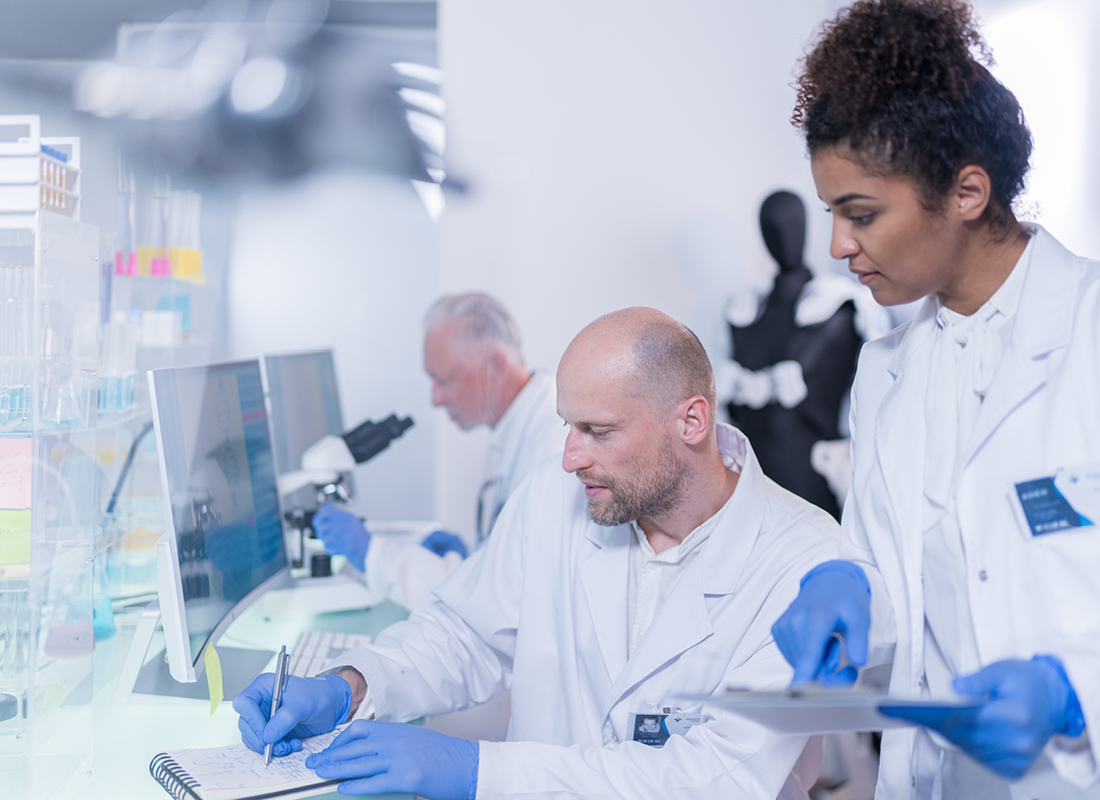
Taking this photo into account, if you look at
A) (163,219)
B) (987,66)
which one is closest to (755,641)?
(987,66)

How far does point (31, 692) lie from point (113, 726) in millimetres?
253

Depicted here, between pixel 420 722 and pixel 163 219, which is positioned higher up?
pixel 163 219

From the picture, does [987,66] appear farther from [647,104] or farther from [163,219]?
[647,104]

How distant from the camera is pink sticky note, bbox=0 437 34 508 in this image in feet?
3.37

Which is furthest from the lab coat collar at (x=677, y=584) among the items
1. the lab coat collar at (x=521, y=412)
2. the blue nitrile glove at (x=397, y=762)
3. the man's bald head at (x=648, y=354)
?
the lab coat collar at (x=521, y=412)

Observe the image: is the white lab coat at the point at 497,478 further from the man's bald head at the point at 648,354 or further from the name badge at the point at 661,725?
the name badge at the point at 661,725

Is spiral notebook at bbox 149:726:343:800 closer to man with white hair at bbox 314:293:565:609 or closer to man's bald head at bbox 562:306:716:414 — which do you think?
man's bald head at bbox 562:306:716:414

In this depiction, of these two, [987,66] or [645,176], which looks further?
[645,176]

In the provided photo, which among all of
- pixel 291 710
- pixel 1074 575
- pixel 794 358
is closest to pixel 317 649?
pixel 291 710

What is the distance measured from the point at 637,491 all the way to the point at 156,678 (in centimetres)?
84

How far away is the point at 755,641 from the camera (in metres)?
1.24

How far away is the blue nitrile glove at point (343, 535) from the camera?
194 cm

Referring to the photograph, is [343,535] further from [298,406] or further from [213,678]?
[213,678]

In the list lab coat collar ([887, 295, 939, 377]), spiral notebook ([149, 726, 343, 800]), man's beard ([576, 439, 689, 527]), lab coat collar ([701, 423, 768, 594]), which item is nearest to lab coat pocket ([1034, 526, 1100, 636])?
lab coat collar ([887, 295, 939, 377])
